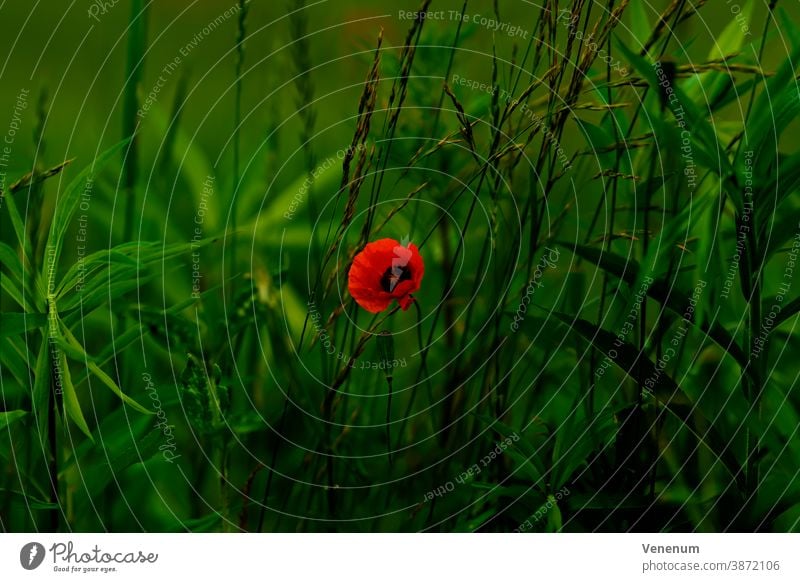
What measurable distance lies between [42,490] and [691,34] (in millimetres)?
853

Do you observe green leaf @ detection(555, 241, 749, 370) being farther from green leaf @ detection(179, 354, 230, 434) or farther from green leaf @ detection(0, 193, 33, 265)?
green leaf @ detection(0, 193, 33, 265)

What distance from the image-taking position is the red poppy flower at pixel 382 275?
3.02ft

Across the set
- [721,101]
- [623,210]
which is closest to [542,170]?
[623,210]

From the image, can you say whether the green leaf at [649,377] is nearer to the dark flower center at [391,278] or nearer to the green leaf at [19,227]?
the dark flower center at [391,278]

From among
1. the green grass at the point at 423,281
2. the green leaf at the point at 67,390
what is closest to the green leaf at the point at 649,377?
the green grass at the point at 423,281

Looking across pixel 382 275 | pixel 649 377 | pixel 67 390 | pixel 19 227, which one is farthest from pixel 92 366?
pixel 649 377
